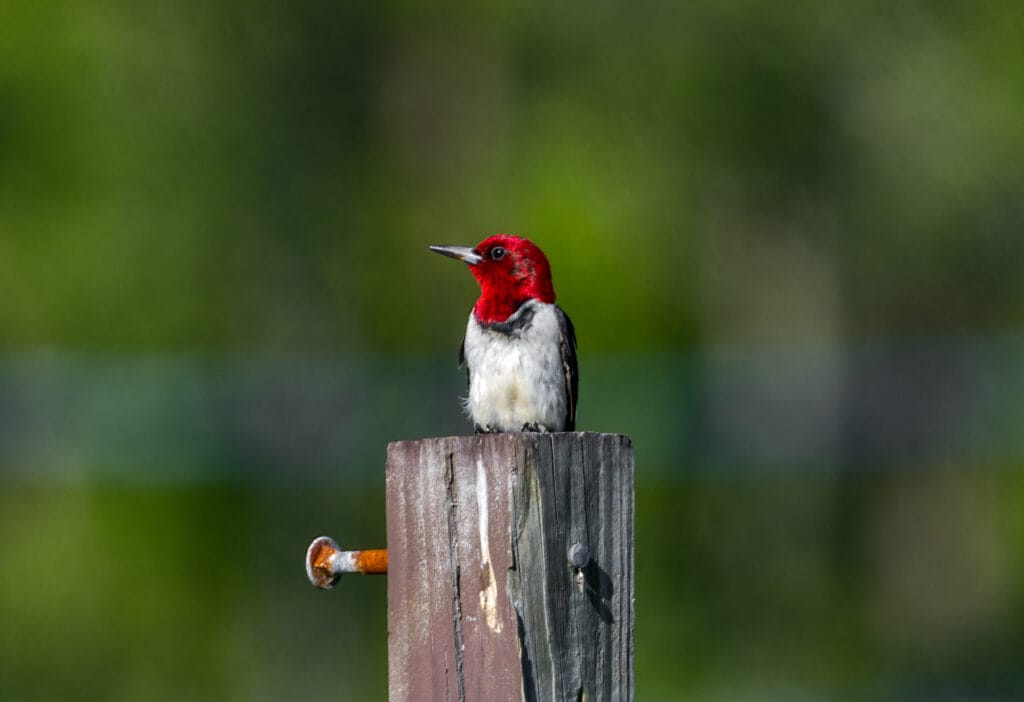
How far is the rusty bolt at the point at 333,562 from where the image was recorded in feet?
8.61

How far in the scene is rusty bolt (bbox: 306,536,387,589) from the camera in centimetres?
262

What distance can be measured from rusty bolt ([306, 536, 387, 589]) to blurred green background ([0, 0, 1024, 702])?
6.69 meters

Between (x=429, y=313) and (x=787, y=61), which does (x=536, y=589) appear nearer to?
(x=429, y=313)

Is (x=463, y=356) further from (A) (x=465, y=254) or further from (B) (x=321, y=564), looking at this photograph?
(B) (x=321, y=564)

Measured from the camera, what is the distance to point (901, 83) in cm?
1314

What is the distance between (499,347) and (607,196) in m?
8.65

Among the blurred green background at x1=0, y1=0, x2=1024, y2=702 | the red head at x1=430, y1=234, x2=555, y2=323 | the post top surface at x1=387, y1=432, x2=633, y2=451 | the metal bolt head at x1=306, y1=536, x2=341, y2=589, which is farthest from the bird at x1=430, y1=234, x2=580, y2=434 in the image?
the blurred green background at x1=0, y1=0, x2=1024, y2=702

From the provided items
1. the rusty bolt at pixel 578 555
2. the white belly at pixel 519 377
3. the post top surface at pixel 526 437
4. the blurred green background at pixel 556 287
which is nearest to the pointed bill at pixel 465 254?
the white belly at pixel 519 377

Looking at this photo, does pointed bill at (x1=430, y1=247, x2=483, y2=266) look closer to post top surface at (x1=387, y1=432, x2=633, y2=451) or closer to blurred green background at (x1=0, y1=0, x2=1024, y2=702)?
post top surface at (x1=387, y1=432, x2=633, y2=451)

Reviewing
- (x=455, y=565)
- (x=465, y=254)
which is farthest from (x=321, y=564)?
(x=465, y=254)

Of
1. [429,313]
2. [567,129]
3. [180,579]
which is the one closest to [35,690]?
[180,579]

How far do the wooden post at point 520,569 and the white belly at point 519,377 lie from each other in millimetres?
1864

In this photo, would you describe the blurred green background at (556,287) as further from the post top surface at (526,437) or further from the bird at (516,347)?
the post top surface at (526,437)

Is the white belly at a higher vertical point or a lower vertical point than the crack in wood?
higher
